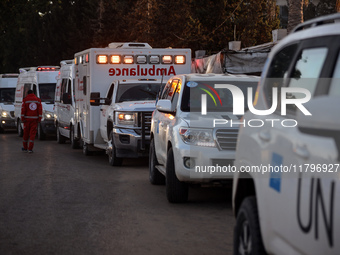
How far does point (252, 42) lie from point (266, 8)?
205 centimetres

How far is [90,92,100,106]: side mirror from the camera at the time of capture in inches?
642

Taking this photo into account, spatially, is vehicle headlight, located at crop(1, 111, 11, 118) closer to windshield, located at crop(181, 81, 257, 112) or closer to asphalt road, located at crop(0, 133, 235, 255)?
asphalt road, located at crop(0, 133, 235, 255)

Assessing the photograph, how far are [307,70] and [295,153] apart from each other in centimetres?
67

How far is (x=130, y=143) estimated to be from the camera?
14867mm

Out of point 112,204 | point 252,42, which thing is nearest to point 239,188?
point 112,204

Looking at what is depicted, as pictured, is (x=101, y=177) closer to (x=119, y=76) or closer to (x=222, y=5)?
(x=119, y=76)

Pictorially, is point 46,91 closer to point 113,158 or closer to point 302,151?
point 113,158

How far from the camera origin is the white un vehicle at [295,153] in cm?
361

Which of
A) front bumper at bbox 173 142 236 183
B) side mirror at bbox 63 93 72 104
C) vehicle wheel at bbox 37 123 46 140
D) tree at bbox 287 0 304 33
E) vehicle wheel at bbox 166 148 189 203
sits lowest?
vehicle wheel at bbox 37 123 46 140

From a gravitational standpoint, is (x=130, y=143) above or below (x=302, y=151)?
below

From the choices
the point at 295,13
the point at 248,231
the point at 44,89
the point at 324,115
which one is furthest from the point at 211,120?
the point at 44,89

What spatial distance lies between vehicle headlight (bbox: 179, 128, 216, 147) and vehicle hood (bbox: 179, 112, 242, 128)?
0.08 meters

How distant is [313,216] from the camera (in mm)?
3826

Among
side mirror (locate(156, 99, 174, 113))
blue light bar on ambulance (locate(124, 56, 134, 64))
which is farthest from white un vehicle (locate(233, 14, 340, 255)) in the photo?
blue light bar on ambulance (locate(124, 56, 134, 64))
